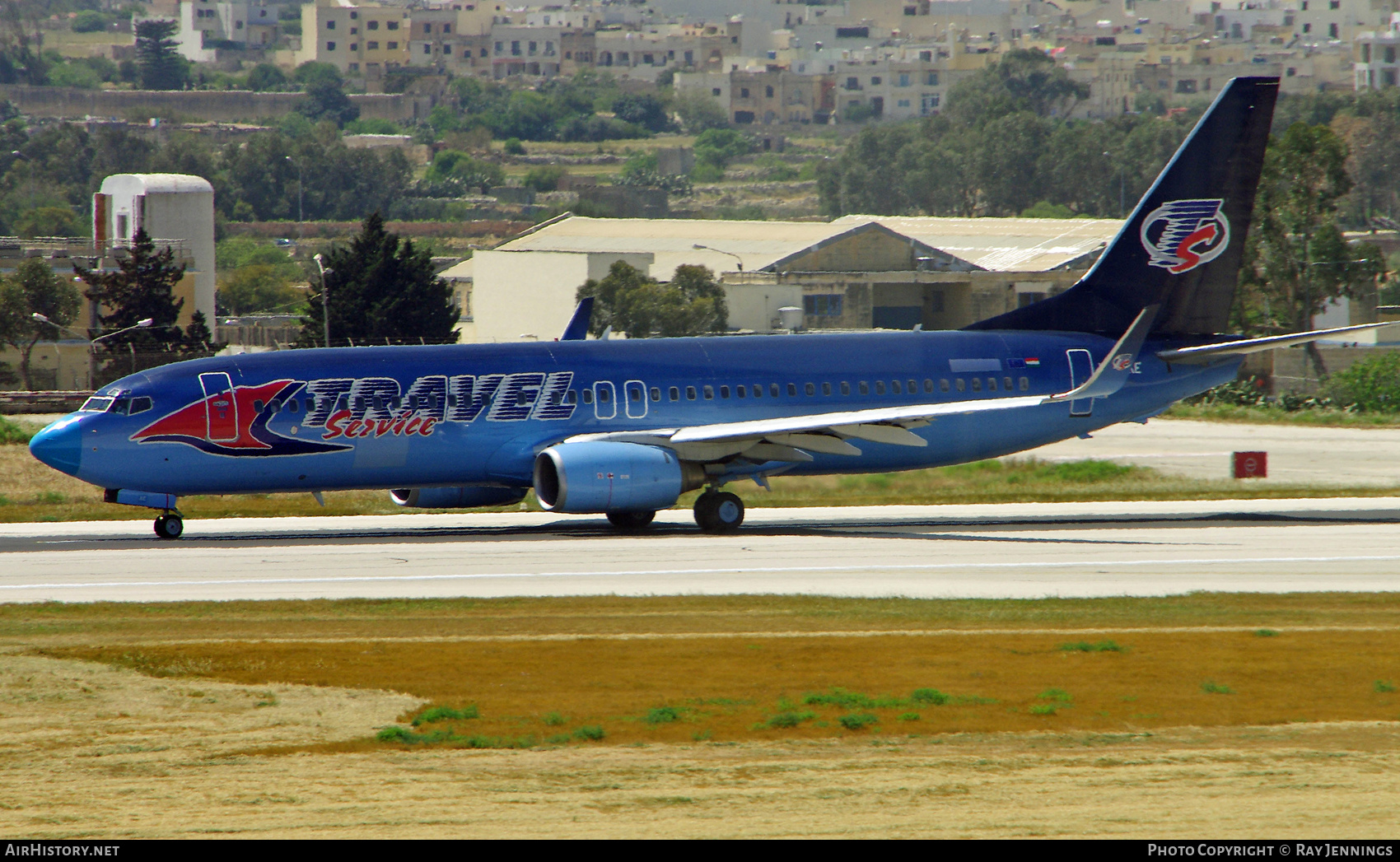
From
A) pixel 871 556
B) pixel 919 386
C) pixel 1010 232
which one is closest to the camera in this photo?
pixel 871 556

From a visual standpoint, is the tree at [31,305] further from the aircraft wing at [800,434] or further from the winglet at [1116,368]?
the winglet at [1116,368]

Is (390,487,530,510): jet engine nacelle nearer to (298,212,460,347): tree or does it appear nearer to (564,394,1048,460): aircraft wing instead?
(564,394,1048,460): aircraft wing

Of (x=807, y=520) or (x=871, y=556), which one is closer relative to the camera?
(x=871, y=556)

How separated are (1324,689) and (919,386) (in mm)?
20505

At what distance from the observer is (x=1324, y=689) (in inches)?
883

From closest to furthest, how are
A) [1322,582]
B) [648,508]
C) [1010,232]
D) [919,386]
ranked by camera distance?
[1322,582], [648,508], [919,386], [1010,232]

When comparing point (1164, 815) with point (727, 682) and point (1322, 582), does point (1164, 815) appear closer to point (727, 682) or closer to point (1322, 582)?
point (727, 682)

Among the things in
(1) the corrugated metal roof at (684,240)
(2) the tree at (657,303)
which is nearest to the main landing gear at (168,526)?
(2) the tree at (657,303)

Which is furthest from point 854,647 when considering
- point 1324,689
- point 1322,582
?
point 1322,582

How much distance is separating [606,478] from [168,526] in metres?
10.0

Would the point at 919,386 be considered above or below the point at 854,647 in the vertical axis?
above

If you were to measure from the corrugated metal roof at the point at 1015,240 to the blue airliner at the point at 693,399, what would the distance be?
71.7 m

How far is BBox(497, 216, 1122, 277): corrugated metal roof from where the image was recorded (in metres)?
116

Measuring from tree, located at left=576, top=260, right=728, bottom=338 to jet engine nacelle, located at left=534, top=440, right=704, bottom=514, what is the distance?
6064 cm
